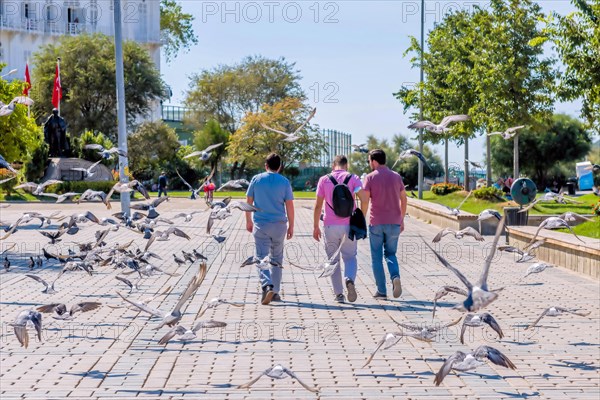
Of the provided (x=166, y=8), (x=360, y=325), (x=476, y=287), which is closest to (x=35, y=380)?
(x=360, y=325)

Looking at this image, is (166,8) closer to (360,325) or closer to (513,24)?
(513,24)

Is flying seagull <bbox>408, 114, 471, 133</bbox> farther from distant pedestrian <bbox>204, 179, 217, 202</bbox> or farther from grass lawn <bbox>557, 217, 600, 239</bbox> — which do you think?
grass lawn <bbox>557, 217, 600, 239</bbox>

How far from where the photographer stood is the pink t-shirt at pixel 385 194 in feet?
41.8

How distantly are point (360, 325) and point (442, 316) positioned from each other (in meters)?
1.09

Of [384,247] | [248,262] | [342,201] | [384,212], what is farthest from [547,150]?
[248,262]

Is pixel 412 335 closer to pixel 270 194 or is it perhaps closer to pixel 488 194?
pixel 270 194

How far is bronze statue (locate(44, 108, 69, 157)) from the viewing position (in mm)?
53719

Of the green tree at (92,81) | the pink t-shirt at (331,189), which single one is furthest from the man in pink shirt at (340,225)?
the green tree at (92,81)

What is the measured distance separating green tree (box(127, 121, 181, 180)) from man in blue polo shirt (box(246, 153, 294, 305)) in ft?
197

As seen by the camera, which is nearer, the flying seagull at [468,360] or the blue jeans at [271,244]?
the flying seagull at [468,360]

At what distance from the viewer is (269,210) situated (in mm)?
12539

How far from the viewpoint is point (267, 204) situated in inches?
493

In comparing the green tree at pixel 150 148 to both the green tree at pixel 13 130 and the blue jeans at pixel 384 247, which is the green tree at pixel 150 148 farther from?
the blue jeans at pixel 384 247

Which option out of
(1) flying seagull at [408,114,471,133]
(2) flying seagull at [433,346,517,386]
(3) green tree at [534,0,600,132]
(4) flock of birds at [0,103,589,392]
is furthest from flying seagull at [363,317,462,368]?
(3) green tree at [534,0,600,132]
